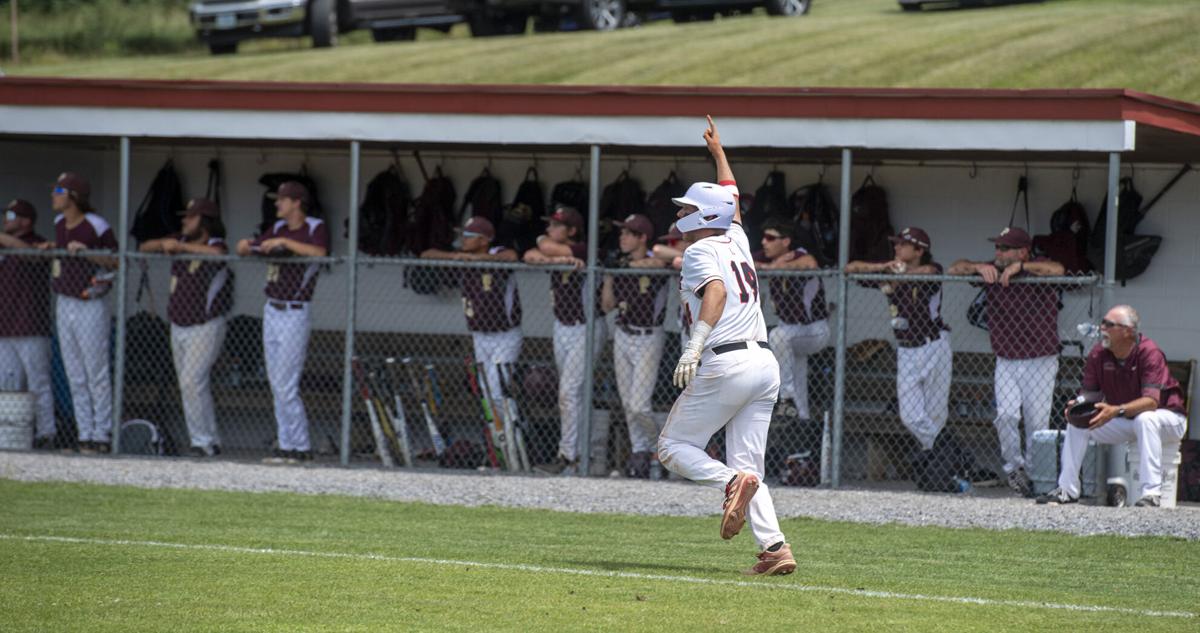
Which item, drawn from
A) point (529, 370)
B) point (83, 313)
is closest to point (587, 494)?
point (529, 370)

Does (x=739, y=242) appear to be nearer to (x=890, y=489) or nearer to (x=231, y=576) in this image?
(x=231, y=576)

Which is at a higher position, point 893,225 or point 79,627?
point 893,225

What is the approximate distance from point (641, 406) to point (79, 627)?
6576mm

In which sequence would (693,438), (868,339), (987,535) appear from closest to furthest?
(693,438) → (987,535) → (868,339)

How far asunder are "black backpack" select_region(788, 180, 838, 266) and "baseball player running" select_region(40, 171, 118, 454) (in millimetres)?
5566

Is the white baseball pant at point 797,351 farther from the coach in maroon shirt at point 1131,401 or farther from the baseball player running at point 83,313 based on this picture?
the baseball player running at point 83,313

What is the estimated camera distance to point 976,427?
1291cm

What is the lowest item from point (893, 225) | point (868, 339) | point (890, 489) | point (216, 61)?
point (890, 489)

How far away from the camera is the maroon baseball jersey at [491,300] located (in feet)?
42.5

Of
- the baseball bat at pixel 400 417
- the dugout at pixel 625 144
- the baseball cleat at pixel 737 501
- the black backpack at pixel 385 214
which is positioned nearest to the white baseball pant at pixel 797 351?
the dugout at pixel 625 144

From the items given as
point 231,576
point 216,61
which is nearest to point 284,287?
point 231,576

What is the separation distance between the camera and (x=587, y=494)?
36.9 ft

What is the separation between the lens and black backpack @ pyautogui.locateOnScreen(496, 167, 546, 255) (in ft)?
46.5

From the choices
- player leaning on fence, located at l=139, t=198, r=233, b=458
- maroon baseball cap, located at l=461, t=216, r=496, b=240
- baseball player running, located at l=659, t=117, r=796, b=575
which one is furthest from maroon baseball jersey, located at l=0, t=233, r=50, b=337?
baseball player running, located at l=659, t=117, r=796, b=575
